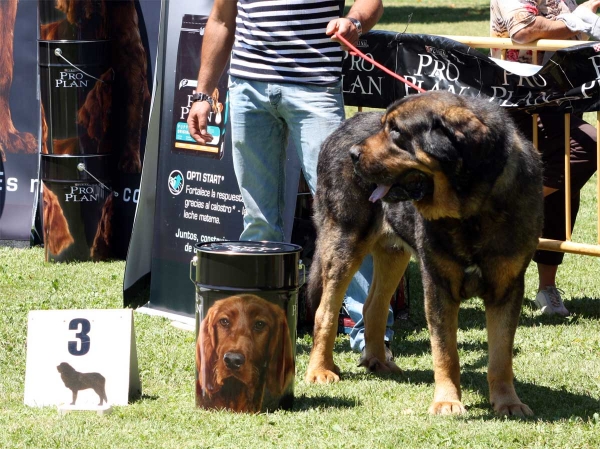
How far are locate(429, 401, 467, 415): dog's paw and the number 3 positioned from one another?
171 cm

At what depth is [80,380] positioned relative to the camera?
183 inches

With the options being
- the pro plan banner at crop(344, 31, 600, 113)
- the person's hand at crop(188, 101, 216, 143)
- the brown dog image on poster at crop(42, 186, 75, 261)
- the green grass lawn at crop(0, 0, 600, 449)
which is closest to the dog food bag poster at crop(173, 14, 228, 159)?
the person's hand at crop(188, 101, 216, 143)

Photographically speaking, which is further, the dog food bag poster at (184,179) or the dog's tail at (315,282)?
the dog food bag poster at (184,179)

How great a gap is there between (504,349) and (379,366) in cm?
110

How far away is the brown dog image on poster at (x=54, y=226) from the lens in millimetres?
8219

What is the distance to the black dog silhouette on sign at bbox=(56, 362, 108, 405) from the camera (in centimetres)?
465

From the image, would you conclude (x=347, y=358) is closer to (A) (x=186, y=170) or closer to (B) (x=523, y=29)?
(A) (x=186, y=170)

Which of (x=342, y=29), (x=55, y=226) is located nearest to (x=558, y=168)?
(x=342, y=29)

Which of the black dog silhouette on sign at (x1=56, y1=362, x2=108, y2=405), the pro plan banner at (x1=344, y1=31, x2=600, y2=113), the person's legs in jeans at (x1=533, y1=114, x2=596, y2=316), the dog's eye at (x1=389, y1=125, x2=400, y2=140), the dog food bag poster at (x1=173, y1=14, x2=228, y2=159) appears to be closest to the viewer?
the dog's eye at (x1=389, y1=125, x2=400, y2=140)

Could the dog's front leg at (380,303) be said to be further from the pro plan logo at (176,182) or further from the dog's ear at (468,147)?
the pro plan logo at (176,182)

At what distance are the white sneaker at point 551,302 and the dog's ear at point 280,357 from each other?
112 inches

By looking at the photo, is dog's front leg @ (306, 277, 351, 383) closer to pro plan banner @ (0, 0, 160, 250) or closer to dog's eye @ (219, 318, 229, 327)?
dog's eye @ (219, 318, 229, 327)

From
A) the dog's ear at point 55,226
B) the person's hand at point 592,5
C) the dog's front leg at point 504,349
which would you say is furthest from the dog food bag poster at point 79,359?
the person's hand at point 592,5

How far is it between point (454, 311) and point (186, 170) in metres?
2.74
